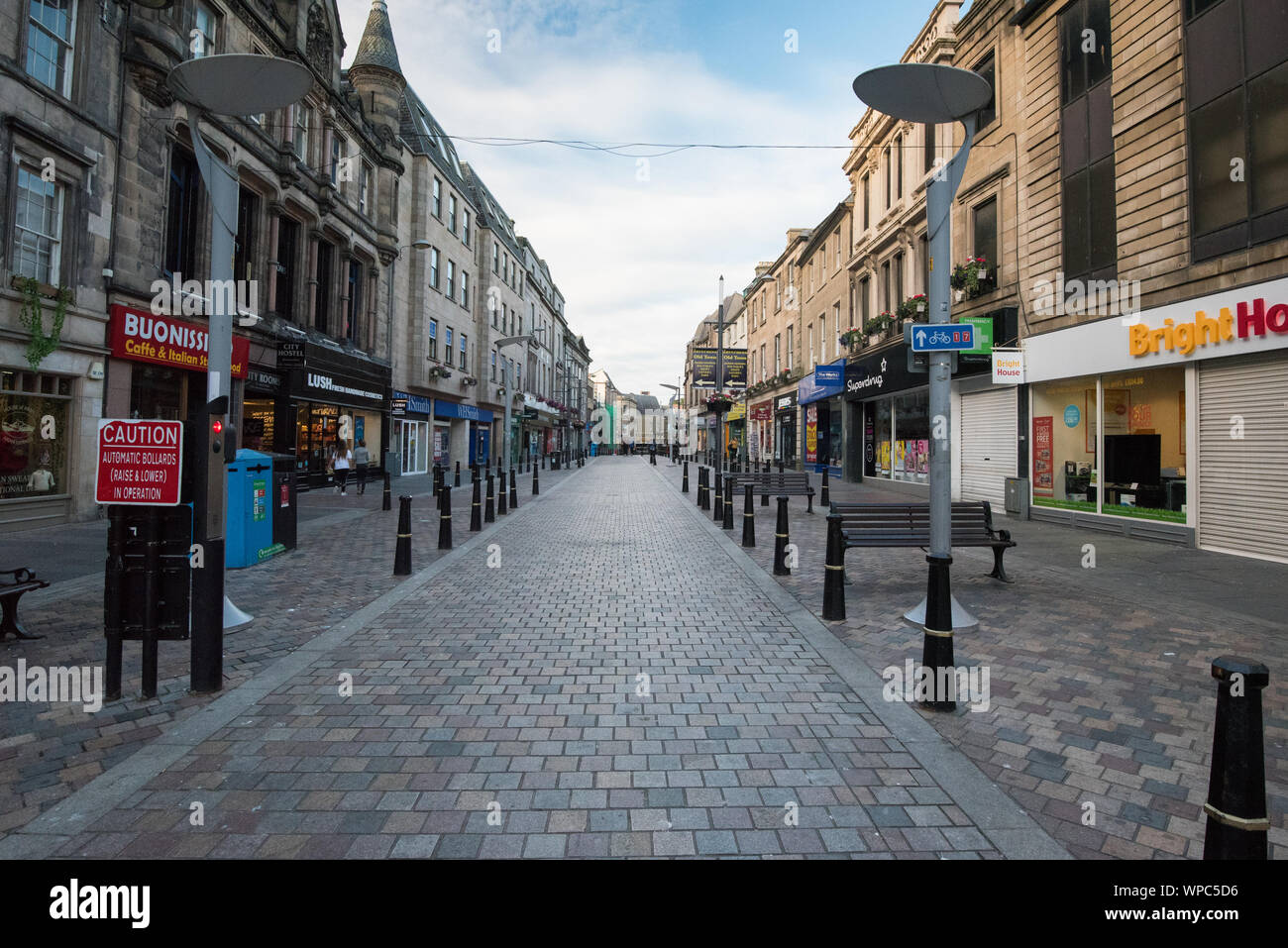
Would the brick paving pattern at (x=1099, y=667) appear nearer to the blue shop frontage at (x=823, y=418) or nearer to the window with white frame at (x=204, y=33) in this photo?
the blue shop frontage at (x=823, y=418)

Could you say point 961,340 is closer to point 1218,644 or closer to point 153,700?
point 1218,644

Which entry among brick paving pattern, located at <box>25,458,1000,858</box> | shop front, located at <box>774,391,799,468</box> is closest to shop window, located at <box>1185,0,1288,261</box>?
brick paving pattern, located at <box>25,458,1000,858</box>

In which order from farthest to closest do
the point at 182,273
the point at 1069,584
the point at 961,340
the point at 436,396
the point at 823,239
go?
the point at 436,396 < the point at 823,239 < the point at 182,273 < the point at 1069,584 < the point at 961,340

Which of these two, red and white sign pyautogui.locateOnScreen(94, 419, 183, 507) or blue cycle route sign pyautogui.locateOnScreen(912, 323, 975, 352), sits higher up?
blue cycle route sign pyautogui.locateOnScreen(912, 323, 975, 352)

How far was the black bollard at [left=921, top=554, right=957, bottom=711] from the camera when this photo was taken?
13.7ft

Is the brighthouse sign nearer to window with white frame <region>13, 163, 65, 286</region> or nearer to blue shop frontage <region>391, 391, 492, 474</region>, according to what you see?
window with white frame <region>13, 163, 65, 286</region>

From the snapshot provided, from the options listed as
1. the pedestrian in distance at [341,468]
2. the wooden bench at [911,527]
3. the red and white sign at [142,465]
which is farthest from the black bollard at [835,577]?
the pedestrian in distance at [341,468]

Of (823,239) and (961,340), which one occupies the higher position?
(823,239)

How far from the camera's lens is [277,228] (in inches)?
725

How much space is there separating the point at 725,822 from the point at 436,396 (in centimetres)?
2993

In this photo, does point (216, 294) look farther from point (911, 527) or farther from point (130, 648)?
point (911, 527)

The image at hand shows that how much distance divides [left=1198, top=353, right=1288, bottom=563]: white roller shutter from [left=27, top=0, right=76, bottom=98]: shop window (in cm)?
1881

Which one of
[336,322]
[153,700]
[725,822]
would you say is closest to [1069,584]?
[725,822]

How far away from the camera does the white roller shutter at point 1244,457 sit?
349 inches
